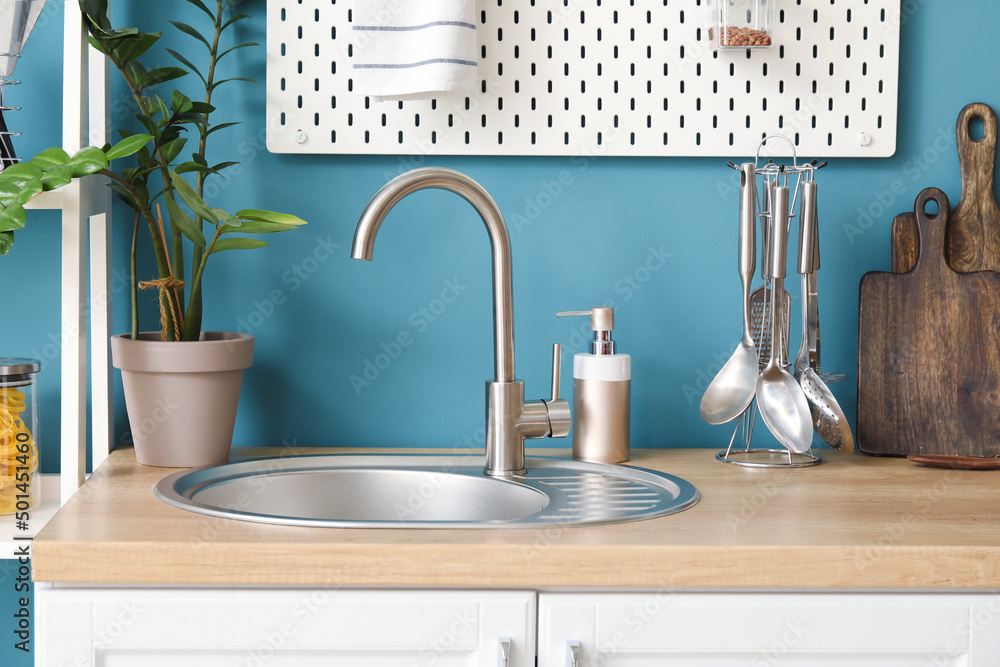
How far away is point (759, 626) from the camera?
83cm

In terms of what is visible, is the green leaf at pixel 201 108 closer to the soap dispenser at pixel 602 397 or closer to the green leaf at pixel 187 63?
the green leaf at pixel 187 63

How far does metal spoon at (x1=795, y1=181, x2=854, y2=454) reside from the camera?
3.93 feet

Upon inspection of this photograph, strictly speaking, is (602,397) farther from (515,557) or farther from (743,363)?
(515,557)

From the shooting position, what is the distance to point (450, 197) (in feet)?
4.29

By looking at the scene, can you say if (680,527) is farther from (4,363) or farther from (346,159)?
(4,363)

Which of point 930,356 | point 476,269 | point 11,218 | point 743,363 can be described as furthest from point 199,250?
point 930,356

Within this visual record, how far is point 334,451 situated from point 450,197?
16.0 inches

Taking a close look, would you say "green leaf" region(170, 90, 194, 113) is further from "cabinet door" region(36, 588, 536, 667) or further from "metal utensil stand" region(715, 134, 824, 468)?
"metal utensil stand" region(715, 134, 824, 468)

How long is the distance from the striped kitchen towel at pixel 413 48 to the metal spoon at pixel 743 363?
402 millimetres

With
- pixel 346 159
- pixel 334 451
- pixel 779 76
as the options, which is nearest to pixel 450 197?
pixel 346 159

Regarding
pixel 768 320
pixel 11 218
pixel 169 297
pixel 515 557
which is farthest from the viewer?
pixel 768 320

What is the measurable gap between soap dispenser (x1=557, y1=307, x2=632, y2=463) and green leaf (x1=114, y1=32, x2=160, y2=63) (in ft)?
2.05

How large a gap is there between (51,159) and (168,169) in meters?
0.16

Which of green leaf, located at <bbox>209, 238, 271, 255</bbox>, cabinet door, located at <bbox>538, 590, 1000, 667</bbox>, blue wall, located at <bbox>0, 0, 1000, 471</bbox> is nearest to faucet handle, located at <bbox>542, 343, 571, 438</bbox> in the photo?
blue wall, located at <bbox>0, 0, 1000, 471</bbox>
